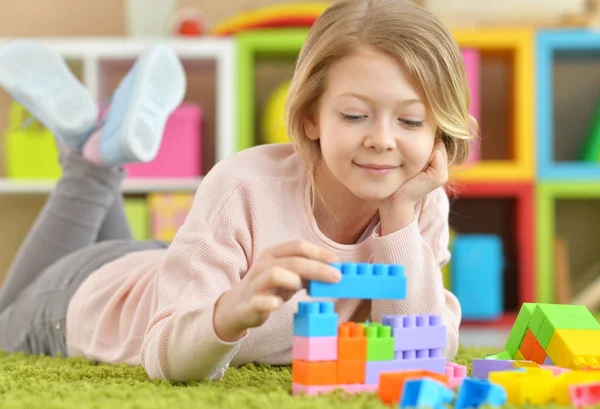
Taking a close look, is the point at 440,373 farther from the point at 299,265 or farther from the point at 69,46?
the point at 69,46

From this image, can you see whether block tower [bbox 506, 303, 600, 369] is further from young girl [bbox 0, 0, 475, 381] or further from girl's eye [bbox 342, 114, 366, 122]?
girl's eye [bbox 342, 114, 366, 122]

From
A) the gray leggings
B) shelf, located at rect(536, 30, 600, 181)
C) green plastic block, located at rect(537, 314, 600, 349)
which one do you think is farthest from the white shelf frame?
green plastic block, located at rect(537, 314, 600, 349)

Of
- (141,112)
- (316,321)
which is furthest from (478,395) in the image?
(141,112)

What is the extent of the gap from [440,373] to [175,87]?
95 cm

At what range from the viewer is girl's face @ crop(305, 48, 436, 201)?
95 centimetres

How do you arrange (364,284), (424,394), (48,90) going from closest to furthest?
(424,394), (364,284), (48,90)

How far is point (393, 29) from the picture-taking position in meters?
0.99

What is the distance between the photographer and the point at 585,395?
749mm

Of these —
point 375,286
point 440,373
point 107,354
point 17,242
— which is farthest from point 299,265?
point 17,242

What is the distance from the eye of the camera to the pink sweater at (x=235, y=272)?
923 mm

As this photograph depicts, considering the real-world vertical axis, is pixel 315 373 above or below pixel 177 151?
below

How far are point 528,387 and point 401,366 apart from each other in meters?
0.13

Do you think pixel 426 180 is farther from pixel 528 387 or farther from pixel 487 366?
pixel 528 387

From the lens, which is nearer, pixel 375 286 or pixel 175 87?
pixel 375 286
